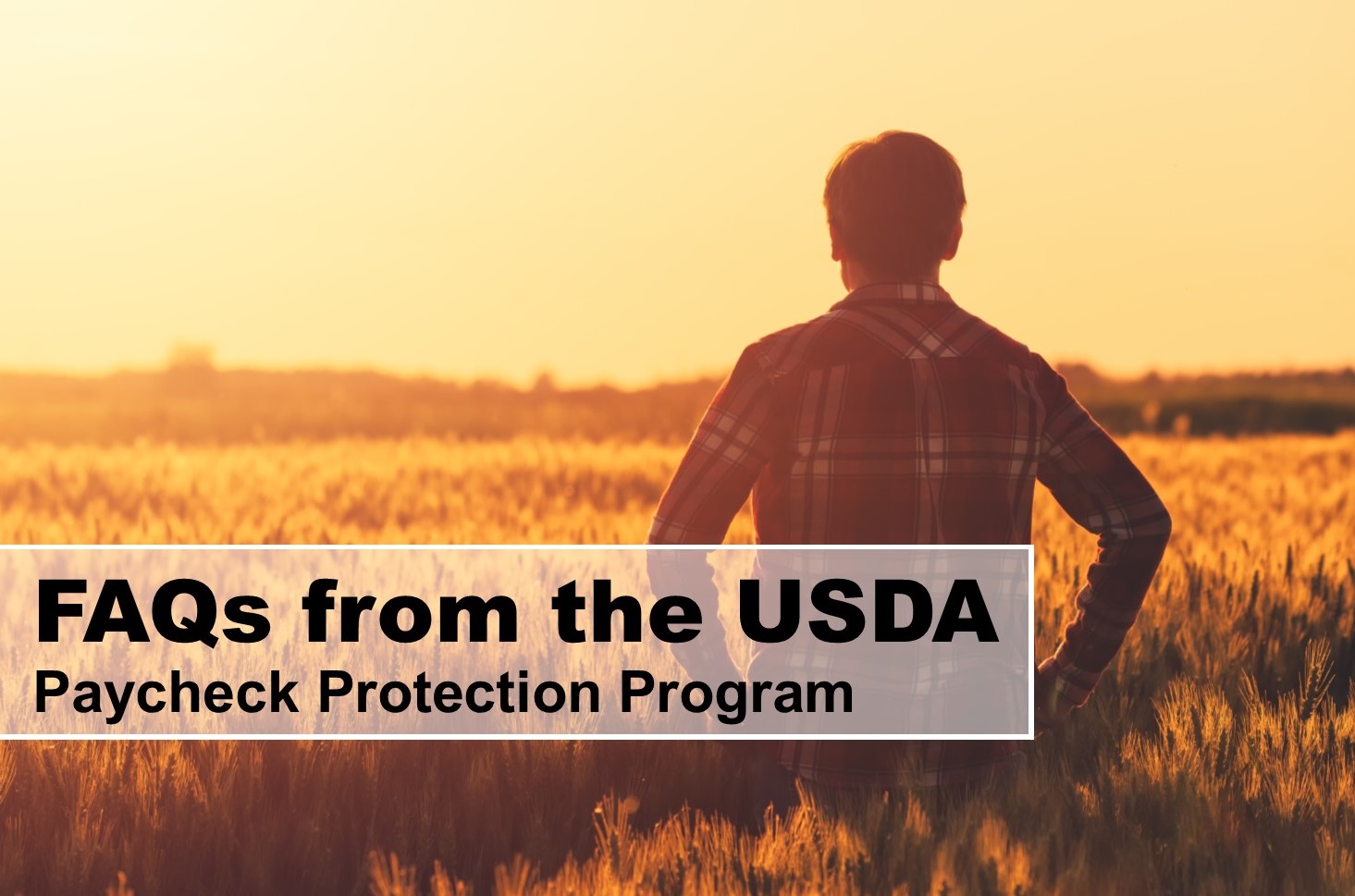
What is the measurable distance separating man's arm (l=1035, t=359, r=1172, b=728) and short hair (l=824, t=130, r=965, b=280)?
0.32m

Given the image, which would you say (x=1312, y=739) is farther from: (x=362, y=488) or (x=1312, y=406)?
(x=1312, y=406)

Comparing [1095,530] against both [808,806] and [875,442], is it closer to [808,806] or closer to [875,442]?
[875,442]

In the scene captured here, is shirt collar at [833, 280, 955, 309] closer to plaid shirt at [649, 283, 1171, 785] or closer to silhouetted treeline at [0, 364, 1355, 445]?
plaid shirt at [649, 283, 1171, 785]

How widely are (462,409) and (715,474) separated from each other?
1941 centimetres

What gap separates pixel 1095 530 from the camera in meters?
2.55

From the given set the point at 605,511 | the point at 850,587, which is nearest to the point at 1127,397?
the point at 605,511

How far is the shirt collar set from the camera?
234 centimetres

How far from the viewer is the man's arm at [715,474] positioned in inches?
89.9

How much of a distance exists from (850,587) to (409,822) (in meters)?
1.19

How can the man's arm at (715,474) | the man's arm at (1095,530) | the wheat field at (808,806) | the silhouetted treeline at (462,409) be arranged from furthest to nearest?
the silhouetted treeline at (462,409)
the man's arm at (1095,530)
the man's arm at (715,474)
the wheat field at (808,806)

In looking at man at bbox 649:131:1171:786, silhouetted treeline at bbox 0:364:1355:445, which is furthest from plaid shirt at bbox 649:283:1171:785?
silhouetted treeline at bbox 0:364:1355:445

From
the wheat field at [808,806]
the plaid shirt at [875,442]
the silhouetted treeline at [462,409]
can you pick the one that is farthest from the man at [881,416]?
the silhouetted treeline at [462,409]

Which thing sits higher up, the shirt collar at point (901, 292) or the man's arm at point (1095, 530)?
the shirt collar at point (901, 292)

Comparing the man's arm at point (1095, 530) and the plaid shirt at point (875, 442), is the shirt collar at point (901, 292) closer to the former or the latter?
the plaid shirt at point (875, 442)
